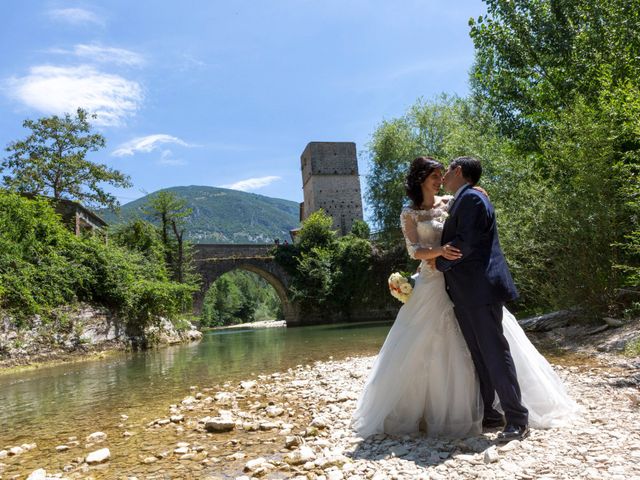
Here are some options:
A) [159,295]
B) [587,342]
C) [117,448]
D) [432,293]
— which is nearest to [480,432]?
[432,293]

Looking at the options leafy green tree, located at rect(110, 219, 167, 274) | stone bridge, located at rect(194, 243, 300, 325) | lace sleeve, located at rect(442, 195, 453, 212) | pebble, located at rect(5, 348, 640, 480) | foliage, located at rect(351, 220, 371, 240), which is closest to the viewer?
pebble, located at rect(5, 348, 640, 480)

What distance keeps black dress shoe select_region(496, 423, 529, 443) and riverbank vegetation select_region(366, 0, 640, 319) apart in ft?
14.7

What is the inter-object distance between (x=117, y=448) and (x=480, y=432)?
2.79 metres

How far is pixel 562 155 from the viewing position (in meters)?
9.37

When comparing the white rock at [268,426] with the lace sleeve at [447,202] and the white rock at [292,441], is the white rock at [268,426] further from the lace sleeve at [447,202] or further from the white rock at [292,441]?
the lace sleeve at [447,202]

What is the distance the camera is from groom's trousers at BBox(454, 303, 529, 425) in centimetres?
293

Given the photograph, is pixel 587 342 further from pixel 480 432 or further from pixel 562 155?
pixel 480 432

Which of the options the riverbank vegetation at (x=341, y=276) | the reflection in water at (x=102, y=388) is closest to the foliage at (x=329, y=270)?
the riverbank vegetation at (x=341, y=276)

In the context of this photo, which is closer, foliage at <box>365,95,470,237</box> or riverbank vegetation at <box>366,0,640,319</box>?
riverbank vegetation at <box>366,0,640,319</box>

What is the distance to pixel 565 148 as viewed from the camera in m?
9.14

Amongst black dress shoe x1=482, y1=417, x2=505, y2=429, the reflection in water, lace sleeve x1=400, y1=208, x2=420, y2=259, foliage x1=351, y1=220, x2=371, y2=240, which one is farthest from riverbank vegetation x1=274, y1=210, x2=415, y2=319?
black dress shoe x1=482, y1=417, x2=505, y2=429

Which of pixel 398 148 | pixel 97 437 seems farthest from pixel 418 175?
pixel 398 148

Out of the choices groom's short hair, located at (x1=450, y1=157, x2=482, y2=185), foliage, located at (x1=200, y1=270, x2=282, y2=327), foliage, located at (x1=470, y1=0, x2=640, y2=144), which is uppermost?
foliage, located at (x1=470, y1=0, x2=640, y2=144)

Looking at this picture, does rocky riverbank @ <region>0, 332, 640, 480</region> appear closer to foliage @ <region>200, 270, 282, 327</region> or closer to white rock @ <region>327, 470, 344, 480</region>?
white rock @ <region>327, 470, 344, 480</region>
